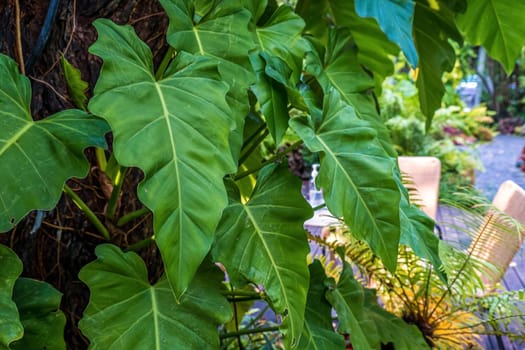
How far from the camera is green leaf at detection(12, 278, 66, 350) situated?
863 mm

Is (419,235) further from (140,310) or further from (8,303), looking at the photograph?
(8,303)

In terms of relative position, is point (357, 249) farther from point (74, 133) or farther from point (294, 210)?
point (74, 133)

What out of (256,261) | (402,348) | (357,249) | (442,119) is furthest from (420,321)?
(442,119)

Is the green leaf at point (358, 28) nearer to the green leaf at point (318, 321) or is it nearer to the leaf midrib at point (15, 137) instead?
the green leaf at point (318, 321)

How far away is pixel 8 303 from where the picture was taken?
74 cm

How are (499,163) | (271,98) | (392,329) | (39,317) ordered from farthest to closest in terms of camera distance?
1. (499,163)
2. (392,329)
3. (271,98)
4. (39,317)

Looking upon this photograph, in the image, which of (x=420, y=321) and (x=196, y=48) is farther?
(x=420, y=321)

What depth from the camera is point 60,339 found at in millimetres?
875

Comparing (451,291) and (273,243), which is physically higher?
(273,243)

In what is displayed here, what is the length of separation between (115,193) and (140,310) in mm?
240

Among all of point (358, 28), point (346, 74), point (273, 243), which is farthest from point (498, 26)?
point (273, 243)

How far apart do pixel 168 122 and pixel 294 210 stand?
0.33 meters

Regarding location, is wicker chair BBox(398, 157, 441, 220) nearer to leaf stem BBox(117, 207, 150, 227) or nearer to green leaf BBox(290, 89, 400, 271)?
green leaf BBox(290, 89, 400, 271)

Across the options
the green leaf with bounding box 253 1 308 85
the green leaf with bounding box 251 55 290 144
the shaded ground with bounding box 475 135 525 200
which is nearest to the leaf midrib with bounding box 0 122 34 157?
the green leaf with bounding box 251 55 290 144
